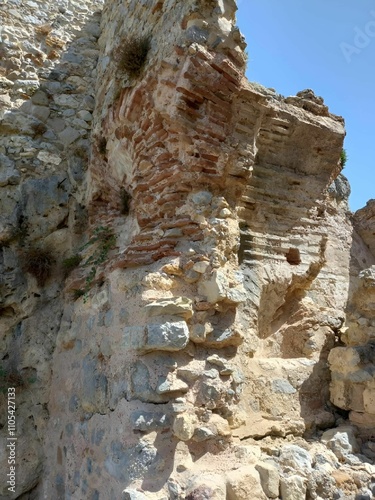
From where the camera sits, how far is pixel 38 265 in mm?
4516

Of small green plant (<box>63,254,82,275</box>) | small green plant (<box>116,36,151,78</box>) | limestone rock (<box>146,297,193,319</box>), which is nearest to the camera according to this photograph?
limestone rock (<box>146,297,193,319</box>)

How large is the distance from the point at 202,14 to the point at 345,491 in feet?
12.0

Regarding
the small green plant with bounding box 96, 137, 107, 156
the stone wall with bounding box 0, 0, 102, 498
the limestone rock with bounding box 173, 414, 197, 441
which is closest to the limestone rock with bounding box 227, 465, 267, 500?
the limestone rock with bounding box 173, 414, 197, 441

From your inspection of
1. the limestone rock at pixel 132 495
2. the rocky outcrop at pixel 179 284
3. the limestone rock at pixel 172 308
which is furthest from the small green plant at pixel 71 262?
the limestone rock at pixel 132 495

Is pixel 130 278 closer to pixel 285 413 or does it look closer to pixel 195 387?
pixel 195 387

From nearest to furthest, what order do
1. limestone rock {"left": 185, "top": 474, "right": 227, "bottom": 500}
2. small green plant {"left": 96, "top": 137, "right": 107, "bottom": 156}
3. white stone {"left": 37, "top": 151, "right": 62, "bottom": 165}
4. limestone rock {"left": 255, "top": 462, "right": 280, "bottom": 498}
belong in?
limestone rock {"left": 185, "top": 474, "right": 227, "bottom": 500} < limestone rock {"left": 255, "top": 462, "right": 280, "bottom": 498} < small green plant {"left": 96, "top": 137, "right": 107, "bottom": 156} < white stone {"left": 37, "top": 151, "right": 62, "bottom": 165}

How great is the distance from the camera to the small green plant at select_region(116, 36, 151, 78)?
396cm

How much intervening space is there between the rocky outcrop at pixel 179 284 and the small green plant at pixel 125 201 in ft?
0.07

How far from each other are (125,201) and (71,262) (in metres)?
0.88

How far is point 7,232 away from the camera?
4566 mm

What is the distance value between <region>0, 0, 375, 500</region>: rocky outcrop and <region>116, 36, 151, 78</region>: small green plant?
21mm

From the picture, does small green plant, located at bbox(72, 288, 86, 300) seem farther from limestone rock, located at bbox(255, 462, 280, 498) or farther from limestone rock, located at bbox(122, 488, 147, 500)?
limestone rock, located at bbox(255, 462, 280, 498)

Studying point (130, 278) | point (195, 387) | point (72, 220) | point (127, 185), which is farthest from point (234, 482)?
point (72, 220)

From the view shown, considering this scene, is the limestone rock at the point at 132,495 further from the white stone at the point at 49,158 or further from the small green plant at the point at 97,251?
the white stone at the point at 49,158
